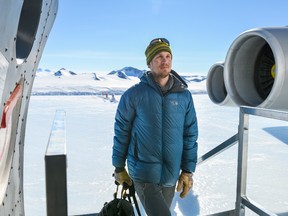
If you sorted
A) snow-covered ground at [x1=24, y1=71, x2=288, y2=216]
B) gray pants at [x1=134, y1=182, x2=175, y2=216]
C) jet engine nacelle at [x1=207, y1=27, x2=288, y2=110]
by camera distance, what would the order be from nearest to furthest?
1. gray pants at [x1=134, y1=182, x2=175, y2=216]
2. jet engine nacelle at [x1=207, y1=27, x2=288, y2=110]
3. snow-covered ground at [x1=24, y1=71, x2=288, y2=216]

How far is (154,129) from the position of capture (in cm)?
217

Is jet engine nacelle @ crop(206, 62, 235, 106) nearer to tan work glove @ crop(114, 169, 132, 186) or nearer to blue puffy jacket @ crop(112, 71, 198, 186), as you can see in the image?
blue puffy jacket @ crop(112, 71, 198, 186)

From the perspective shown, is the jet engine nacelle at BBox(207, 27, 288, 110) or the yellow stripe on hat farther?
the jet engine nacelle at BBox(207, 27, 288, 110)

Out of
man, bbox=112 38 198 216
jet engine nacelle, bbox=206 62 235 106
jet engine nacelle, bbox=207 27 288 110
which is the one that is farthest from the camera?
jet engine nacelle, bbox=206 62 235 106

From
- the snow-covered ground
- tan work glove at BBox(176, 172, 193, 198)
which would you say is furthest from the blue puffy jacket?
the snow-covered ground

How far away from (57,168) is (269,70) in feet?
11.5

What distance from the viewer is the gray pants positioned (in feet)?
6.75

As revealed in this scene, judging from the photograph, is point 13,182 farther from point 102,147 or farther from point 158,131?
point 102,147

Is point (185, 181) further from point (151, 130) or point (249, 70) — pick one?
point (249, 70)

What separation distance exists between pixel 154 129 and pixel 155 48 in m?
0.65

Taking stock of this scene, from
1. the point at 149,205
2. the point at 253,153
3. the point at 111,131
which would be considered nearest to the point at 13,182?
the point at 149,205

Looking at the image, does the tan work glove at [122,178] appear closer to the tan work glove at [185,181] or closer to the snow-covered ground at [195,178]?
the tan work glove at [185,181]

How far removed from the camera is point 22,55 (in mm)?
1358

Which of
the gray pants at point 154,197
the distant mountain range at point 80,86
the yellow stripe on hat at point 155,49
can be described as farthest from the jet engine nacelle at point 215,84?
the distant mountain range at point 80,86
